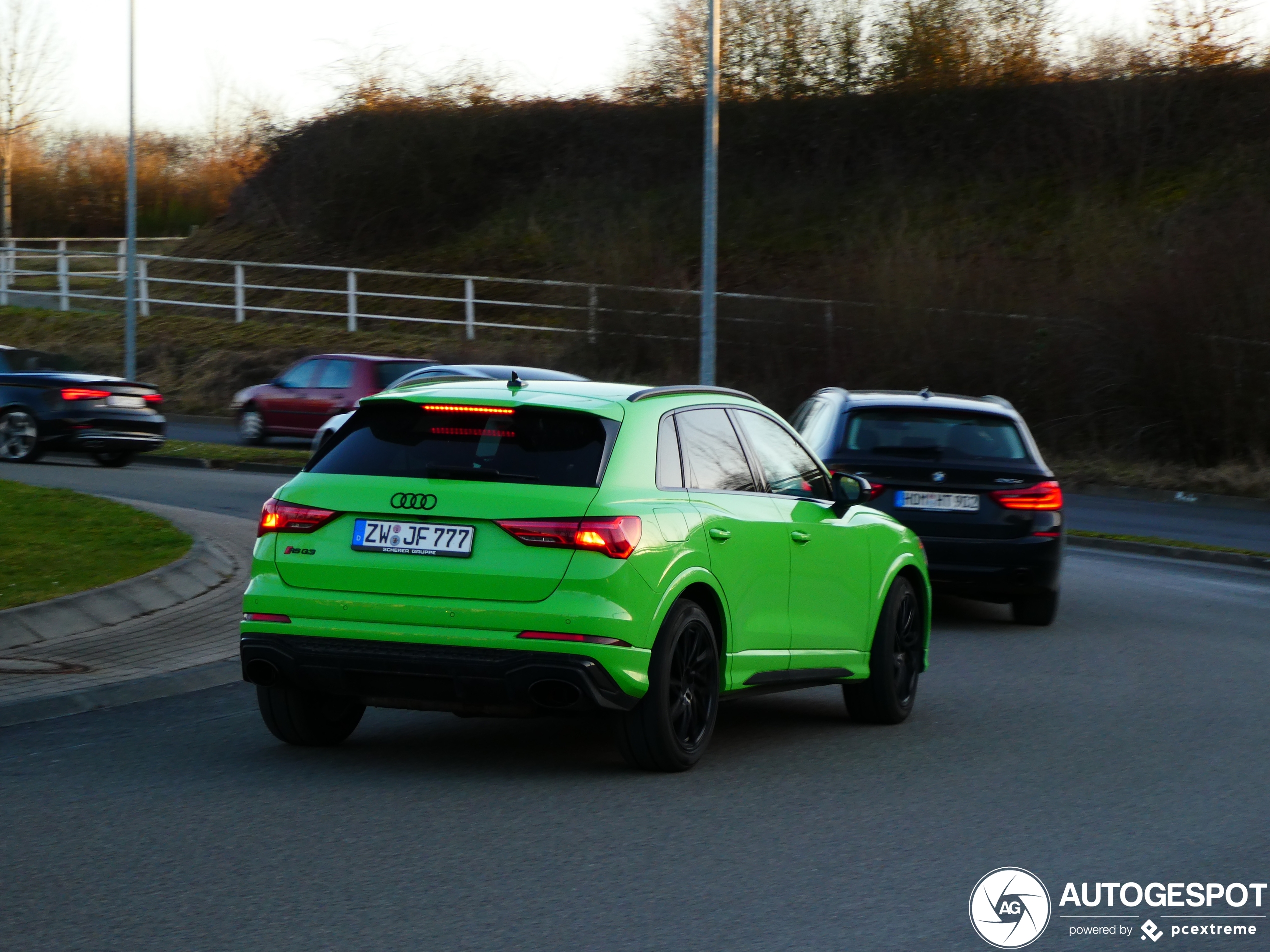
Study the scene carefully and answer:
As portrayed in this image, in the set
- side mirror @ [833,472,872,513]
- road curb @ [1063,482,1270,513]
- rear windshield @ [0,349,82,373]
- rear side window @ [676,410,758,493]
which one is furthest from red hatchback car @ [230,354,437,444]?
rear side window @ [676,410,758,493]

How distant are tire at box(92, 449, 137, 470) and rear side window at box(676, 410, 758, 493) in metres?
17.3

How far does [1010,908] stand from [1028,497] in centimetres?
733

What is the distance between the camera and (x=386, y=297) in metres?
39.1

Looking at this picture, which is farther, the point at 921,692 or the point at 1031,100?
the point at 1031,100

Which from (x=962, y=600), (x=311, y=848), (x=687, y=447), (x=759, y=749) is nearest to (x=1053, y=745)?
(x=759, y=749)

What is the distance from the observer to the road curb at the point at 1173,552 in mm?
18516

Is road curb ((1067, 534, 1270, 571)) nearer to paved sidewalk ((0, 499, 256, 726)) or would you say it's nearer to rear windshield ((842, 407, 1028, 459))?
rear windshield ((842, 407, 1028, 459))

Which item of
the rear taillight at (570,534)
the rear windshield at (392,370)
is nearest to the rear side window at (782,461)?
the rear taillight at (570,534)

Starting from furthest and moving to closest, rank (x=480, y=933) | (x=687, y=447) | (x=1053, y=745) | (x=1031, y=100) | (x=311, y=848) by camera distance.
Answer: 1. (x=1031, y=100)
2. (x=1053, y=745)
3. (x=687, y=447)
4. (x=311, y=848)
5. (x=480, y=933)

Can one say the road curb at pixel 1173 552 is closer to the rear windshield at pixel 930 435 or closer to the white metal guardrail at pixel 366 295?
the rear windshield at pixel 930 435

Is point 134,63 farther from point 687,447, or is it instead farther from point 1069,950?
point 1069,950

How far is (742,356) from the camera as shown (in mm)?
32906

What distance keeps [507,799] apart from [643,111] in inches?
1795

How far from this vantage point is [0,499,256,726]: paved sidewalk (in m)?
8.33
